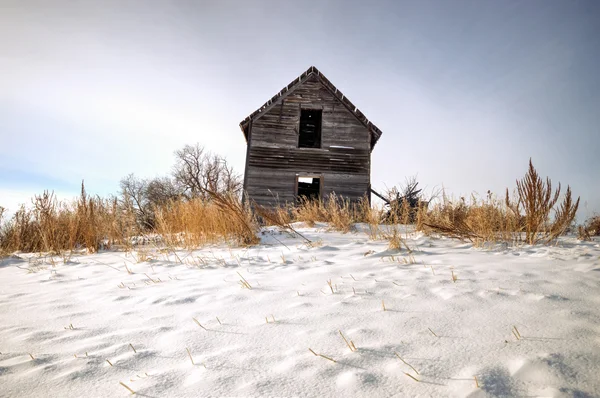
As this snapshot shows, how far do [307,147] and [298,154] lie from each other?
0.47 metres

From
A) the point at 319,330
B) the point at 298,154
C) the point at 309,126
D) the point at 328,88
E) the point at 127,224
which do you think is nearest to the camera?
the point at 319,330

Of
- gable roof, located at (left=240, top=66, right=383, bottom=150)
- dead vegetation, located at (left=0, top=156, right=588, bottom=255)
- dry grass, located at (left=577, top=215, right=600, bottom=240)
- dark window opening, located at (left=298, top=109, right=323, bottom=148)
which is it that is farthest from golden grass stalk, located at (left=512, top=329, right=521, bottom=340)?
dark window opening, located at (left=298, top=109, right=323, bottom=148)

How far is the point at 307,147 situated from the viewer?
35.7 feet

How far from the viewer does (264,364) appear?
112 centimetres

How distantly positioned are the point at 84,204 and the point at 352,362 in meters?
5.09

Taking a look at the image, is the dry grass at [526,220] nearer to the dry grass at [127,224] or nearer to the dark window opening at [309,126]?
the dry grass at [127,224]

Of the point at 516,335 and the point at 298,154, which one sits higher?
the point at 298,154

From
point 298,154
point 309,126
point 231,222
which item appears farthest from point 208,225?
point 309,126

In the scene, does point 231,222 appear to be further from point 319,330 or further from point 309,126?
point 309,126

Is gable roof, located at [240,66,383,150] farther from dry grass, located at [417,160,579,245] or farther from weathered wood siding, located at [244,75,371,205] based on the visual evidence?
dry grass, located at [417,160,579,245]

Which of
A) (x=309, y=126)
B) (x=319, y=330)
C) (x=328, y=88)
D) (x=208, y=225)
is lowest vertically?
(x=319, y=330)

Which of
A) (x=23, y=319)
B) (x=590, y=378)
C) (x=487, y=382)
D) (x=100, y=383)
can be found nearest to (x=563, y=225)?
(x=590, y=378)

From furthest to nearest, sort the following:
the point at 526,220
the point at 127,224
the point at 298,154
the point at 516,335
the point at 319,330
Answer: the point at 298,154
the point at 127,224
the point at 526,220
the point at 319,330
the point at 516,335

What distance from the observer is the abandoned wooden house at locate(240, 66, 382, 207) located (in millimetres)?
10602
